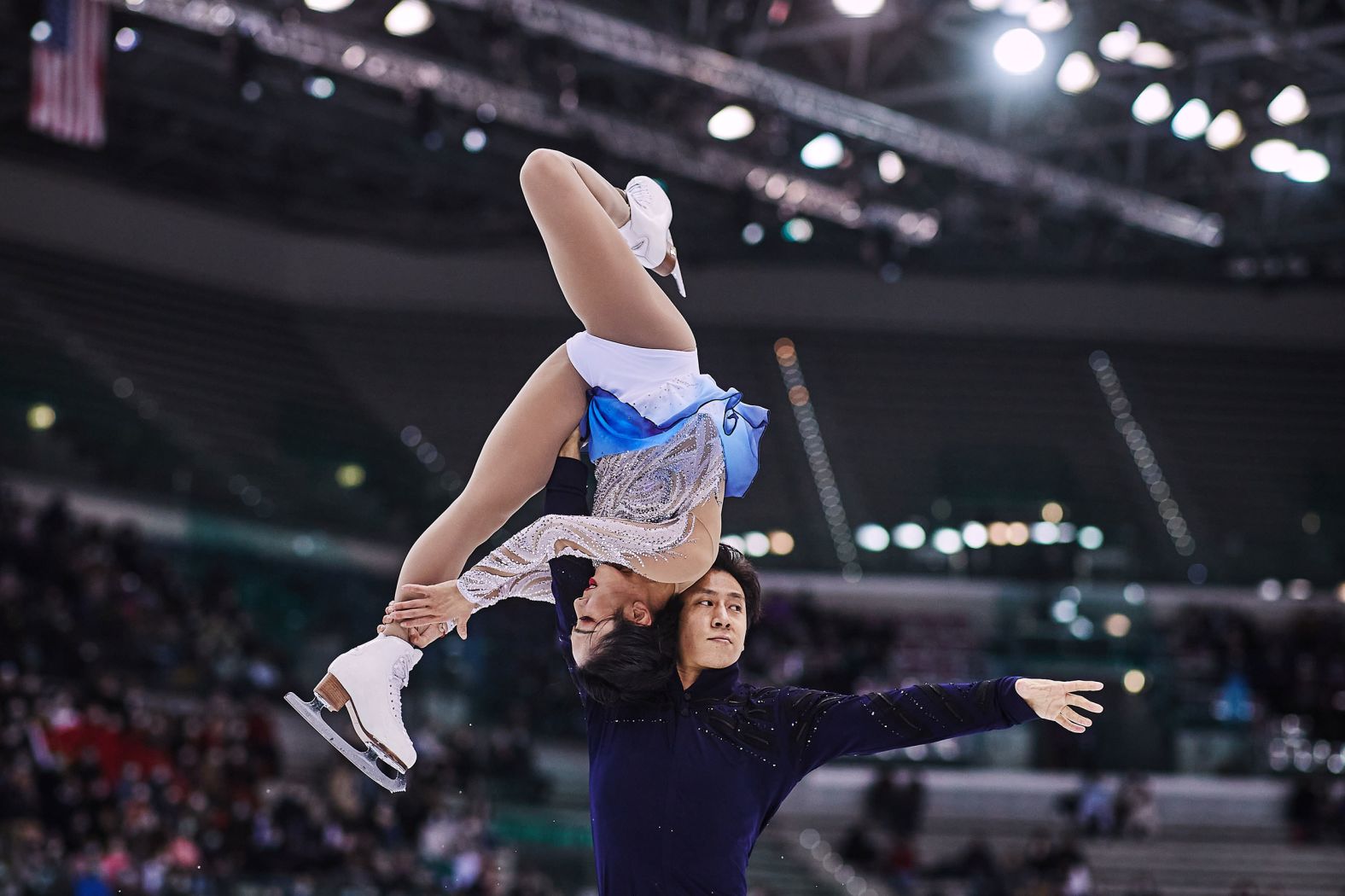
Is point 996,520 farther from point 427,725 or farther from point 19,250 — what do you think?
point 19,250

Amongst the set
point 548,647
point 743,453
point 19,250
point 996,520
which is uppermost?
point 19,250

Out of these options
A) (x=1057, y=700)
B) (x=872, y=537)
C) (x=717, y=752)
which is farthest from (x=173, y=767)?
(x=872, y=537)

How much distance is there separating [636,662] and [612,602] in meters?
0.14

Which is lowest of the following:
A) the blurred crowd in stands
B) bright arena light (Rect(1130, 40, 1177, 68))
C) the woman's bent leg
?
the blurred crowd in stands

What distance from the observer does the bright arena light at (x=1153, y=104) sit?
12391mm

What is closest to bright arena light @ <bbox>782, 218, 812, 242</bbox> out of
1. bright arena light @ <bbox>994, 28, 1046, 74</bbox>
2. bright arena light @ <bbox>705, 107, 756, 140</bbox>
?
bright arena light @ <bbox>705, 107, 756, 140</bbox>

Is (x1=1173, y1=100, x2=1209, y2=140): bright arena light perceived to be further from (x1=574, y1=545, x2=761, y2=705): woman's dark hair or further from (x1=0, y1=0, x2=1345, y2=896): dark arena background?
(x1=574, y1=545, x2=761, y2=705): woman's dark hair

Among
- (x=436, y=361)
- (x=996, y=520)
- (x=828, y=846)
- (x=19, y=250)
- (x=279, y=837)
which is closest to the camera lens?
(x=279, y=837)

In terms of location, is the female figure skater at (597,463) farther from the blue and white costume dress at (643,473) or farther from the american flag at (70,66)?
the american flag at (70,66)

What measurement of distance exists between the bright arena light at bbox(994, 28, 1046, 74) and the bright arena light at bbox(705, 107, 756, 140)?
7.24 ft

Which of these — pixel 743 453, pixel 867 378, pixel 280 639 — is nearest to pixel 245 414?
pixel 280 639

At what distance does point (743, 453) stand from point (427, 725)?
26.1ft

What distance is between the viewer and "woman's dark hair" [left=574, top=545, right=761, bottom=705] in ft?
9.66

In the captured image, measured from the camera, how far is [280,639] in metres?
11.1
